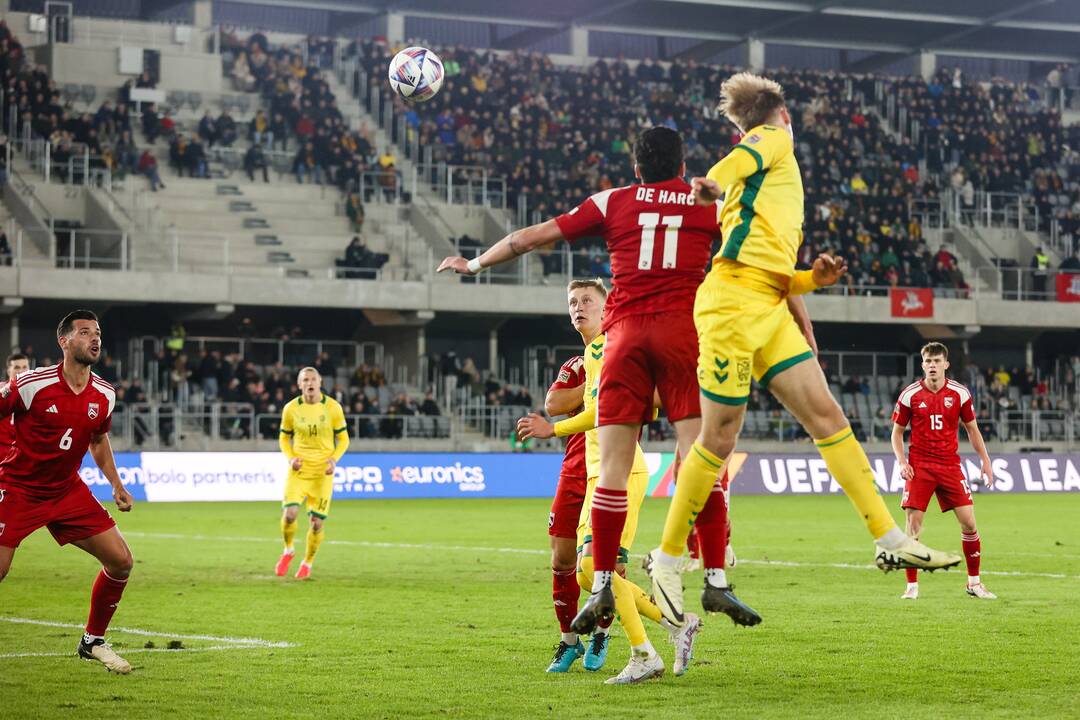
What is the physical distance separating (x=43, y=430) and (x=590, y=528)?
3.71 m

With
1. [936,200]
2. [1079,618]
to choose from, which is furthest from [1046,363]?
[1079,618]

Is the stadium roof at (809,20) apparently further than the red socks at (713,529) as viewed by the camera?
Yes

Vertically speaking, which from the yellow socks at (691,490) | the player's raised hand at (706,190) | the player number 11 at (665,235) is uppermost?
the player's raised hand at (706,190)

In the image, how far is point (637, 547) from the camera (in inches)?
852

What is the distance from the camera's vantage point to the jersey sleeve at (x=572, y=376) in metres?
10.4

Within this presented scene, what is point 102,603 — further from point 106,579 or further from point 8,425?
point 8,425

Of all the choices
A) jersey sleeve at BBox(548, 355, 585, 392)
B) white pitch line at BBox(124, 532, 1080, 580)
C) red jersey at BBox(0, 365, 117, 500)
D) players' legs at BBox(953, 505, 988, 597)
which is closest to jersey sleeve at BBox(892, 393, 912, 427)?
players' legs at BBox(953, 505, 988, 597)

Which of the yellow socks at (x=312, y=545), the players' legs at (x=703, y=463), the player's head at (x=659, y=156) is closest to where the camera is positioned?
the players' legs at (x=703, y=463)

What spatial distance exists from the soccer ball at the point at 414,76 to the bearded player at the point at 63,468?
4.18 meters

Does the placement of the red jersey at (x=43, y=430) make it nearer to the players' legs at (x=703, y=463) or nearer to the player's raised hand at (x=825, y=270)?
the players' legs at (x=703, y=463)

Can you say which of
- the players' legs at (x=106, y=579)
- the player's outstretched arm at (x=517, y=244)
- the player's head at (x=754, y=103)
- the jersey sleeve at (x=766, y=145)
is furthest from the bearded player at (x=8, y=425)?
the jersey sleeve at (x=766, y=145)

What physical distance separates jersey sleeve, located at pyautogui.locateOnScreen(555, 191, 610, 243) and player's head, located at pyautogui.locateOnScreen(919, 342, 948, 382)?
7582 millimetres

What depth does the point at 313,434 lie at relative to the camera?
750 inches

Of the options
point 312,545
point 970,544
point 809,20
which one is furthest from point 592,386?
point 809,20
